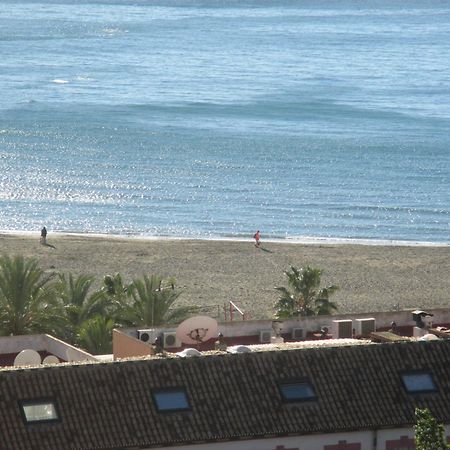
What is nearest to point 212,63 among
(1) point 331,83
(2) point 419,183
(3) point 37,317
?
(1) point 331,83

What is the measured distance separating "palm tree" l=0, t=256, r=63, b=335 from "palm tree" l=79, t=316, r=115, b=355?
2.77 m

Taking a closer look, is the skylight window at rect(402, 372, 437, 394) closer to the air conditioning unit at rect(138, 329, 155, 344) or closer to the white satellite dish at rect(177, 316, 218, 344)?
the white satellite dish at rect(177, 316, 218, 344)

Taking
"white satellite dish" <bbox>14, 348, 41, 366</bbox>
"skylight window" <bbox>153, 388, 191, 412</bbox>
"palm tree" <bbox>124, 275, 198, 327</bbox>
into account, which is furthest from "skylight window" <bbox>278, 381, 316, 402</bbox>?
"palm tree" <bbox>124, 275, 198, 327</bbox>

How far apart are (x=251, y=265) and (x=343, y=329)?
4052 cm

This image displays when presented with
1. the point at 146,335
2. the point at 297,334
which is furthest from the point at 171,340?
the point at 297,334

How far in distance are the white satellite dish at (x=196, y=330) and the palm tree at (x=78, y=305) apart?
26.1ft

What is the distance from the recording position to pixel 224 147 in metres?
122

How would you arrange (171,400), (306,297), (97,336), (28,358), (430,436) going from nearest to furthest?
(430,436) → (171,400) → (28,358) → (97,336) → (306,297)

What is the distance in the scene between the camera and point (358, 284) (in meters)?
73.3

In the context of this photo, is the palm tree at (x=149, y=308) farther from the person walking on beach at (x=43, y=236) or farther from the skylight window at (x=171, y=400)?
the person walking on beach at (x=43, y=236)

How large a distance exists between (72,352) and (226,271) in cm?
4092

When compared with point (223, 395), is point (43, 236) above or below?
above

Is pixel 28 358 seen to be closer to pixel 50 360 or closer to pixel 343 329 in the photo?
pixel 50 360

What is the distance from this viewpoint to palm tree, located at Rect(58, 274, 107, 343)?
45.1m
